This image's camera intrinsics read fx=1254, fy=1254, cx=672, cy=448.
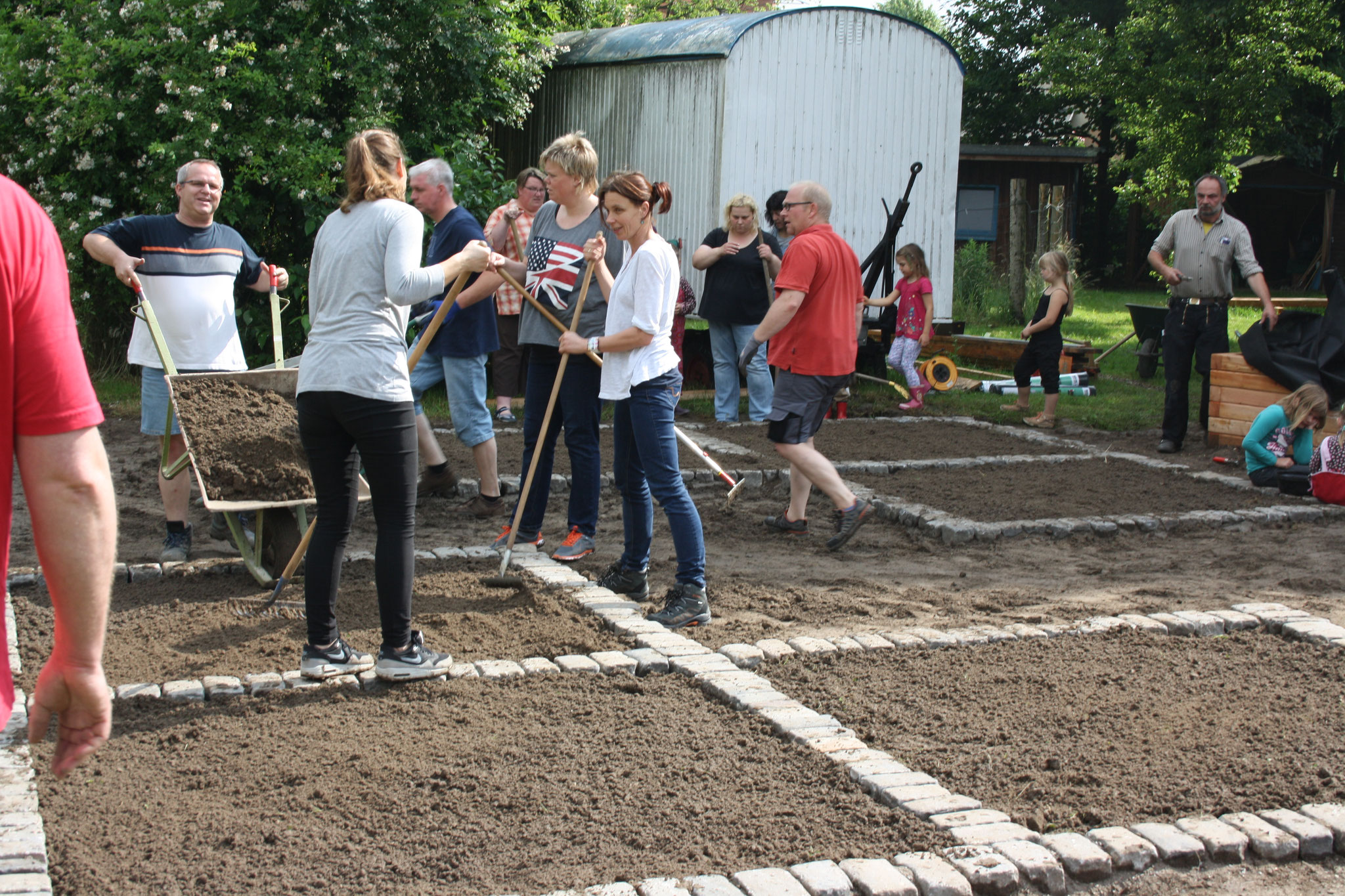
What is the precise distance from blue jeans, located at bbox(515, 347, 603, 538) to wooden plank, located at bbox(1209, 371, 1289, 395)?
5.79 meters

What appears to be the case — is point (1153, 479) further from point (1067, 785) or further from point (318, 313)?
point (318, 313)

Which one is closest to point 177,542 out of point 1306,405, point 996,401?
point 1306,405

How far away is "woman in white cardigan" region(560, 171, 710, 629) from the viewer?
4.92 meters

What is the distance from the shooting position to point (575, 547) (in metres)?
5.93

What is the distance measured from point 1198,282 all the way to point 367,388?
7447 millimetres

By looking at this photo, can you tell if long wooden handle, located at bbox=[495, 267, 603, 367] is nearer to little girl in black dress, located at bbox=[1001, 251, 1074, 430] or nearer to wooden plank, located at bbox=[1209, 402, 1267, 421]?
wooden plank, located at bbox=[1209, 402, 1267, 421]

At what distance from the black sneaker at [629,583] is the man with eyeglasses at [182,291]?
202 cm

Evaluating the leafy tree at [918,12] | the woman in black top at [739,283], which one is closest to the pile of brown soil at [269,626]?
the woman in black top at [739,283]

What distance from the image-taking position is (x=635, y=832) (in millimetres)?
3146

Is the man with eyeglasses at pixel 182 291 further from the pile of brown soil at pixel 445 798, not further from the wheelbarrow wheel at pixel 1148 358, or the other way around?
the wheelbarrow wheel at pixel 1148 358

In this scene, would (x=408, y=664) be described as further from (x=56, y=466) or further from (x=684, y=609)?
(x=56, y=466)

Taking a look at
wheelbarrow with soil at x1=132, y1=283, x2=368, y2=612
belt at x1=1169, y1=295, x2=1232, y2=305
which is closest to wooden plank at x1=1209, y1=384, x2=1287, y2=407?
belt at x1=1169, y1=295, x2=1232, y2=305

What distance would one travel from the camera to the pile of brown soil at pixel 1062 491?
752 centimetres

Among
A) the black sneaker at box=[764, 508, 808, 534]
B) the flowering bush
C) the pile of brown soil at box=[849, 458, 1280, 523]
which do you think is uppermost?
the flowering bush
